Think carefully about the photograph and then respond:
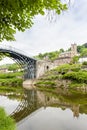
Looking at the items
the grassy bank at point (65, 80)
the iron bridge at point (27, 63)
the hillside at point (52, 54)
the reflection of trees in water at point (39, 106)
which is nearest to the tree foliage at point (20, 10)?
the reflection of trees in water at point (39, 106)

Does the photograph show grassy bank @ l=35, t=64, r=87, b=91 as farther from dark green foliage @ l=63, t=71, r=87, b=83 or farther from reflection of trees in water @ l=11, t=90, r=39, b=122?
reflection of trees in water @ l=11, t=90, r=39, b=122

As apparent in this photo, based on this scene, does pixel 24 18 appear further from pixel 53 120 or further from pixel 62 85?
pixel 62 85

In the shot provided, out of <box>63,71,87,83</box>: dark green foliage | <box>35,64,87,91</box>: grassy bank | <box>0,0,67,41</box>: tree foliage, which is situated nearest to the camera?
<box>0,0,67,41</box>: tree foliage

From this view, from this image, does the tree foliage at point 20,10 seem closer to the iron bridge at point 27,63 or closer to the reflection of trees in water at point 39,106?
the reflection of trees in water at point 39,106

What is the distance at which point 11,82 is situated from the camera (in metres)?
70.9

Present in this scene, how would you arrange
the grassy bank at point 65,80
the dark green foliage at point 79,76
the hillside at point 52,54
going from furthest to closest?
the hillside at point 52,54
the grassy bank at point 65,80
the dark green foliage at point 79,76

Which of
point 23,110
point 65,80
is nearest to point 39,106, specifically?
point 23,110

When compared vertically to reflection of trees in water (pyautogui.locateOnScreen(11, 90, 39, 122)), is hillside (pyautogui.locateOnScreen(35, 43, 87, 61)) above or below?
above

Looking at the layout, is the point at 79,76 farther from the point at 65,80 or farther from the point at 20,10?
the point at 20,10

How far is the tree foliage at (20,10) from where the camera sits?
647 cm

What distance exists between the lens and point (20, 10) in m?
7.02

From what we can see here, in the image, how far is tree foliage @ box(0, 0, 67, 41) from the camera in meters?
6.47

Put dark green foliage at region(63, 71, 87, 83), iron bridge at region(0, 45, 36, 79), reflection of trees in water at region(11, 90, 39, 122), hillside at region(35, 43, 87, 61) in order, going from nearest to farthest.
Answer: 1. reflection of trees in water at region(11, 90, 39, 122)
2. dark green foliage at region(63, 71, 87, 83)
3. iron bridge at region(0, 45, 36, 79)
4. hillside at region(35, 43, 87, 61)

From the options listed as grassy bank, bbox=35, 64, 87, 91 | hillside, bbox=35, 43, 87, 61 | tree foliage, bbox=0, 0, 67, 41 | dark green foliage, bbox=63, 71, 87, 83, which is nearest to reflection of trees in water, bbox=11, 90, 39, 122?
tree foliage, bbox=0, 0, 67, 41
